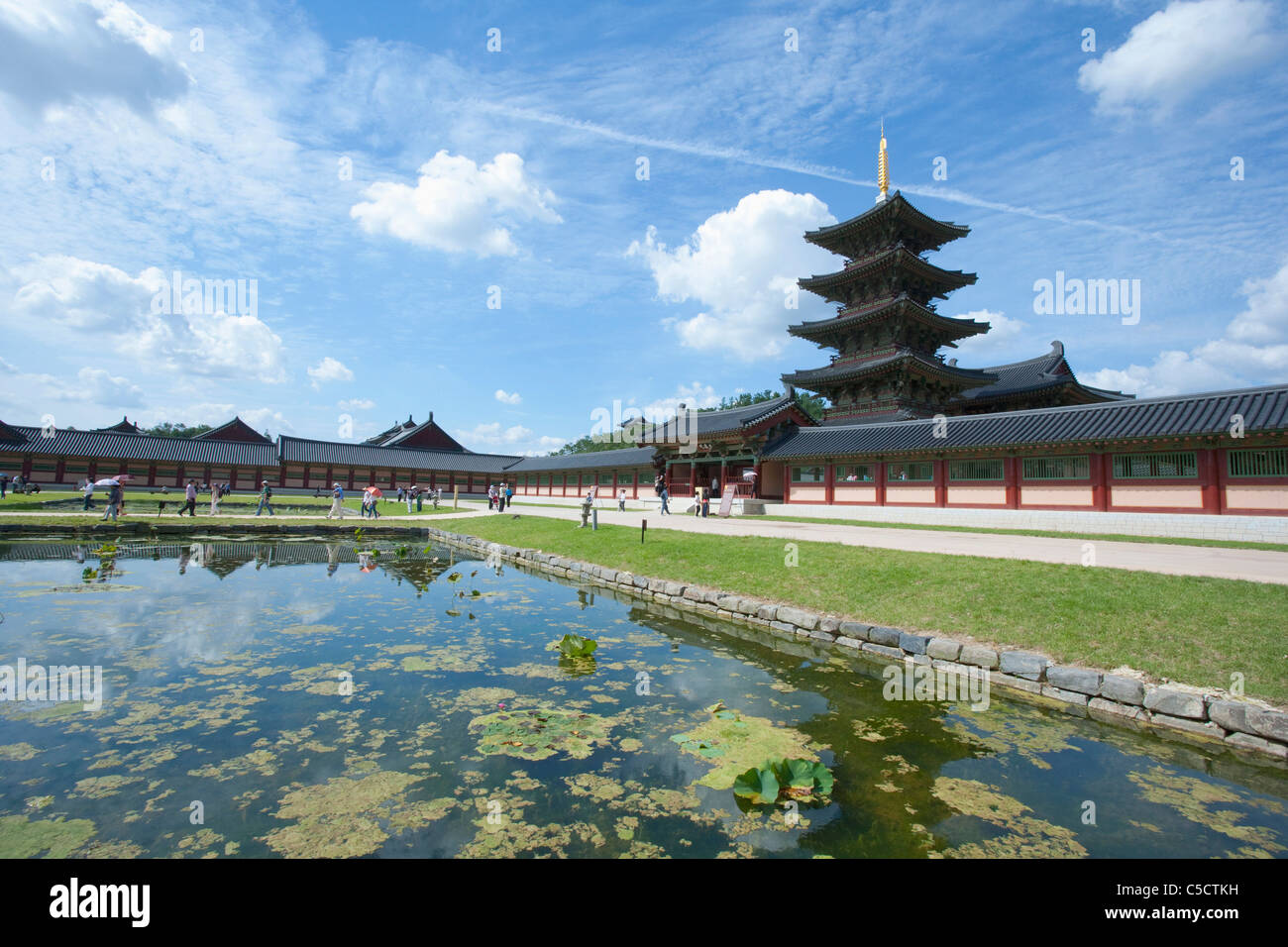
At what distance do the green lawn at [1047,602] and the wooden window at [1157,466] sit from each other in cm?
1117

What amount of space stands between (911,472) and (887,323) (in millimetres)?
11051

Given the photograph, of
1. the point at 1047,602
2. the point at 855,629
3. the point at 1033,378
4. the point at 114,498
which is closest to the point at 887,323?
the point at 1033,378

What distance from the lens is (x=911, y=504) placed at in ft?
78.4

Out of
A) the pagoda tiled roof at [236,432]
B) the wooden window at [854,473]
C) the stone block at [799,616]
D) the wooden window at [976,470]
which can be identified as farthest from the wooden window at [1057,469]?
the pagoda tiled roof at [236,432]

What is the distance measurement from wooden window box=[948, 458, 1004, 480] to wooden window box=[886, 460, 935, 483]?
0.82 m

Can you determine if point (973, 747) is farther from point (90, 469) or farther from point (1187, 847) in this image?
point (90, 469)

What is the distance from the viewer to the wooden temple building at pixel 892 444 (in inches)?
683

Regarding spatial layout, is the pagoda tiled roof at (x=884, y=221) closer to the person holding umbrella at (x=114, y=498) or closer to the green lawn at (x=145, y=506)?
the green lawn at (x=145, y=506)

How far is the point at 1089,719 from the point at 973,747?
2.23 metres

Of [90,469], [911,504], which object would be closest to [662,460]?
[911,504]

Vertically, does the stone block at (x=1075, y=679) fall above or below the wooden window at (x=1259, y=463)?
below

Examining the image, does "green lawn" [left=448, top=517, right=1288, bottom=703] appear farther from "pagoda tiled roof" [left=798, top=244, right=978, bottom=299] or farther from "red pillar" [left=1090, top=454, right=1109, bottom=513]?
"pagoda tiled roof" [left=798, top=244, right=978, bottom=299]

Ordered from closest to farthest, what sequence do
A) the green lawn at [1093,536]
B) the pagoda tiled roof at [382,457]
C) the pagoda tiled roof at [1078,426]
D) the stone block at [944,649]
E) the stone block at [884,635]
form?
the stone block at [944,649] → the stone block at [884,635] → the green lawn at [1093,536] → the pagoda tiled roof at [1078,426] → the pagoda tiled roof at [382,457]
